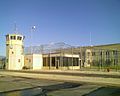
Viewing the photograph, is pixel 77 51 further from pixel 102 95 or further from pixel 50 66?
pixel 102 95

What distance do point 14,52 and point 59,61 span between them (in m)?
12.7

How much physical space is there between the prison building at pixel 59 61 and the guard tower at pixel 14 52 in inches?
281

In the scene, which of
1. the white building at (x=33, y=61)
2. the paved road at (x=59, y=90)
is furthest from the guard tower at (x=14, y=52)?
the paved road at (x=59, y=90)

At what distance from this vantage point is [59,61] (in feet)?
215

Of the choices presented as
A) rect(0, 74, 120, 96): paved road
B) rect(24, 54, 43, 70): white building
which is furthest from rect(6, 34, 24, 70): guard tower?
rect(0, 74, 120, 96): paved road

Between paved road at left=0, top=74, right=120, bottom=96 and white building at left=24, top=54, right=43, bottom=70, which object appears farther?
white building at left=24, top=54, right=43, bottom=70

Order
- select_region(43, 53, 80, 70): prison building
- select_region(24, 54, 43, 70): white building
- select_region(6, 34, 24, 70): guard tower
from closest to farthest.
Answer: select_region(43, 53, 80, 70): prison building, select_region(24, 54, 43, 70): white building, select_region(6, 34, 24, 70): guard tower

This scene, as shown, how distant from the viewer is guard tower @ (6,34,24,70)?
65.9 meters

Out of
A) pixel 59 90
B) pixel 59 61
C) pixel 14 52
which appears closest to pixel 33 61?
pixel 14 52

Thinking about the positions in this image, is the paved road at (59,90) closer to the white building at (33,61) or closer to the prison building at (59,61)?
the prison building at (59,61)

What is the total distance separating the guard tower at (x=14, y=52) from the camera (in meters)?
65.9

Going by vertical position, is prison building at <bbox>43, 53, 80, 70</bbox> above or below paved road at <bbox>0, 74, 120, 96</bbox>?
above

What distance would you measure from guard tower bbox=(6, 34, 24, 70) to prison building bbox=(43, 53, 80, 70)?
7.14 meters

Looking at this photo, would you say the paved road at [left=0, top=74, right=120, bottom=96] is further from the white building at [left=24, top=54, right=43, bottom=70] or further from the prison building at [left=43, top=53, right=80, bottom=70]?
the white building at [left=24, top=54, right=43, bottom=70]
